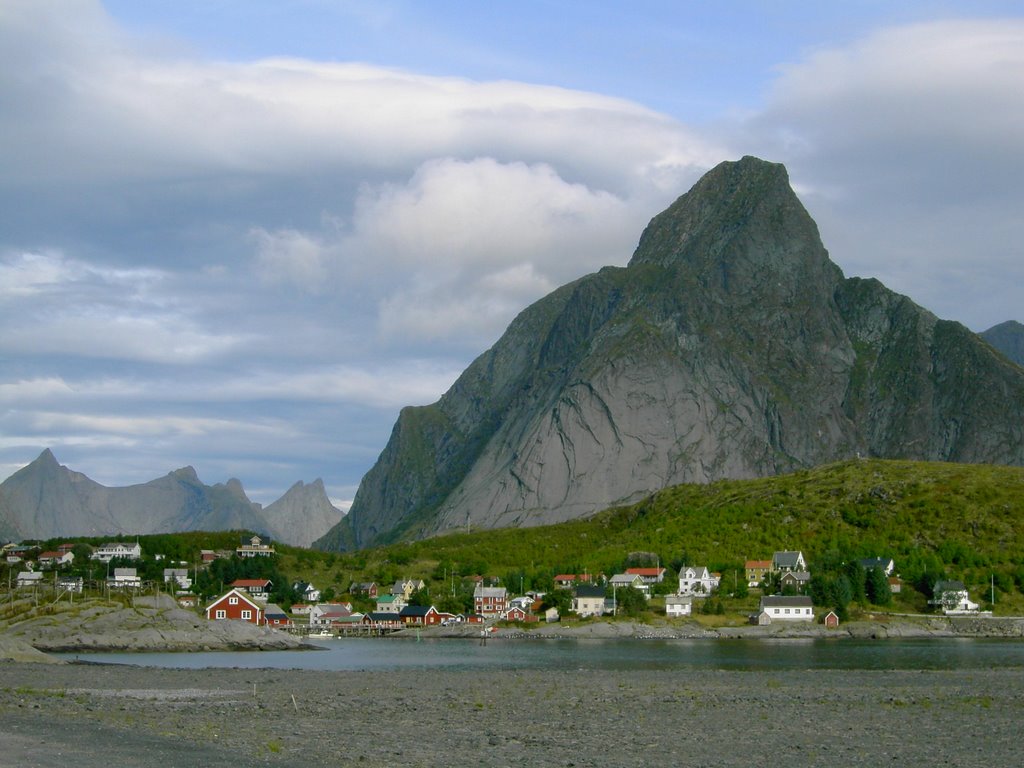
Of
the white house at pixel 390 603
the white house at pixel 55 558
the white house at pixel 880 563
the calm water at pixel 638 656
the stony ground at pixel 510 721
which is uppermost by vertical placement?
the white house at pixel 55 558

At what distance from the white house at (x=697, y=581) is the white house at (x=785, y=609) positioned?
637 inches

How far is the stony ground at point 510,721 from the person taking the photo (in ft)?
83.8

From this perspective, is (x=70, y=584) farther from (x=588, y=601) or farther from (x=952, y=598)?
(x=952, y=598)

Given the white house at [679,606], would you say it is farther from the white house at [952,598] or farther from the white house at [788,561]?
the white house at [952,598]

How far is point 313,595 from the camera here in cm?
15250

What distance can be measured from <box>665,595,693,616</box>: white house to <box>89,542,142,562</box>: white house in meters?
83.5

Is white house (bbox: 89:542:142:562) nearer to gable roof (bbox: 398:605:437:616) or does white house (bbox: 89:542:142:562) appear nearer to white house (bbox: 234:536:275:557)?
white house (bbox: 234:536:275:557)

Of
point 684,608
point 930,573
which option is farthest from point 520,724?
point 930,573

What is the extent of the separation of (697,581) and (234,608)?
52493mm

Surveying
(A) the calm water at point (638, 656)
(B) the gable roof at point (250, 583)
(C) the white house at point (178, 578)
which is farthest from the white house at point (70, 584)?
(A) the calm water at point (638, 656)

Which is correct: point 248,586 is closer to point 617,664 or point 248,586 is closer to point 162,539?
point 162,539

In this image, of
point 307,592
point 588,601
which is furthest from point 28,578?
point 588,601

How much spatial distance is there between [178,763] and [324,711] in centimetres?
1354

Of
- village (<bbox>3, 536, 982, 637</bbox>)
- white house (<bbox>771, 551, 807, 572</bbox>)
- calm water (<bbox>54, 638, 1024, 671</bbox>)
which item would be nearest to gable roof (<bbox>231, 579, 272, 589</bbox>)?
village (<bbox>3, 536, 982, 637</bbox>)
